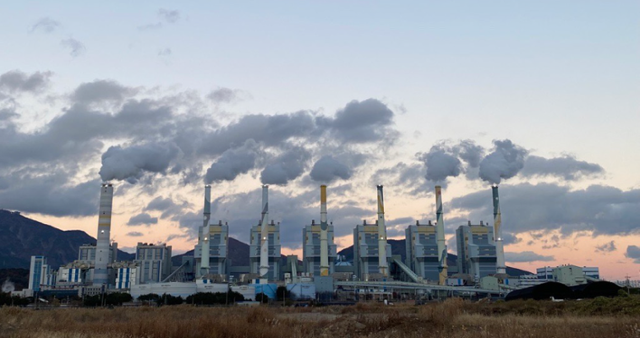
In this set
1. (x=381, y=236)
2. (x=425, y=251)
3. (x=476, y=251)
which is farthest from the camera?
(x=425, y=251)

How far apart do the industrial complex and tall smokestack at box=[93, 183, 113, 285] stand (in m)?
0.16

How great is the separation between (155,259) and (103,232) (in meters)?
37.5

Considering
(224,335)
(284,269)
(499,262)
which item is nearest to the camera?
(224,335)

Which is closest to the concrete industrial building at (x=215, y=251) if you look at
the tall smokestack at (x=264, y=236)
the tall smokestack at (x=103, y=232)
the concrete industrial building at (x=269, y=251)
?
the concrete industrial building at (x=269, y=251)

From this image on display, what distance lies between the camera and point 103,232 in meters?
91.8

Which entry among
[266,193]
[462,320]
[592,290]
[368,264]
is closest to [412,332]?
[462,320]

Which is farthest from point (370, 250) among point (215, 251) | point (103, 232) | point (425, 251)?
point (103, 232)

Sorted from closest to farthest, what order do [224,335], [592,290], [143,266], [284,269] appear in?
[224,335] → [592,290] → [143,266] → [284,269]

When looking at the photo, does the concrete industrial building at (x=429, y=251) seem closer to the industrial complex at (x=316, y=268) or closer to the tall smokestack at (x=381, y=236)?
the industrial complex at (x=316, y=268)

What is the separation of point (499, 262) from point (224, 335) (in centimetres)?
9946

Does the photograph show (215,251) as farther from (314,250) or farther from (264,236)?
(314,250)

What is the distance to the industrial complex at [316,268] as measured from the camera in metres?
92.2

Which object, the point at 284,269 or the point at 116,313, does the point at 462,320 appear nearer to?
the point at 116,313

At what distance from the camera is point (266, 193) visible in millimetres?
108375
